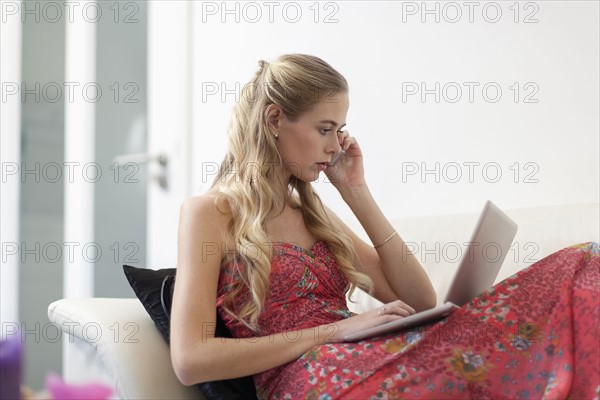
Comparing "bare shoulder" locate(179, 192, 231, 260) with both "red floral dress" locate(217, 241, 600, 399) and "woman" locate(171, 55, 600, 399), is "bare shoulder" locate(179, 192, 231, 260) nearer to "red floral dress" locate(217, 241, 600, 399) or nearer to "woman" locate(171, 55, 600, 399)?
"woman" locate(171, 55, 600, 399)

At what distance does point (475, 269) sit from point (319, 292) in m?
0.38

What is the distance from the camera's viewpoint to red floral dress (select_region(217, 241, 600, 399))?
1281 millimetres

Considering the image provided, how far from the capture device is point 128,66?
132 inches

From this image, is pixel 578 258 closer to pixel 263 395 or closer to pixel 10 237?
pixel 263 395

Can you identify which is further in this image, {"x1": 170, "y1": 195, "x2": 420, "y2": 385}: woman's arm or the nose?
the nose

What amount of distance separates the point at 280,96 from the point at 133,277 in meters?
0.49

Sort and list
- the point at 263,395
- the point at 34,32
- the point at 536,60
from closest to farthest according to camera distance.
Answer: the point at 263,395
the point at 536,60
the point at 34,32

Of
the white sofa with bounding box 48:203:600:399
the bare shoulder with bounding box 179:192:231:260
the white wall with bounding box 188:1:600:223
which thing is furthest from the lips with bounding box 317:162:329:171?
the white wall with bounding box 188:1:600:223

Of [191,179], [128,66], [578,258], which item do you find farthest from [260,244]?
[128,66]

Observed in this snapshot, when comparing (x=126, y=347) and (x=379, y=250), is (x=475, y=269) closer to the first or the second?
(x=379, y=250)

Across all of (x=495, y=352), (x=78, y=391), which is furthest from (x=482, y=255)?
(x=78, y=391)

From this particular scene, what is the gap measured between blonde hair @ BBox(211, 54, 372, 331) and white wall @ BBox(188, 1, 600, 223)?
0.53 meters

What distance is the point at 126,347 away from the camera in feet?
5.00

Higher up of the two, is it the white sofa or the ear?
the ear
